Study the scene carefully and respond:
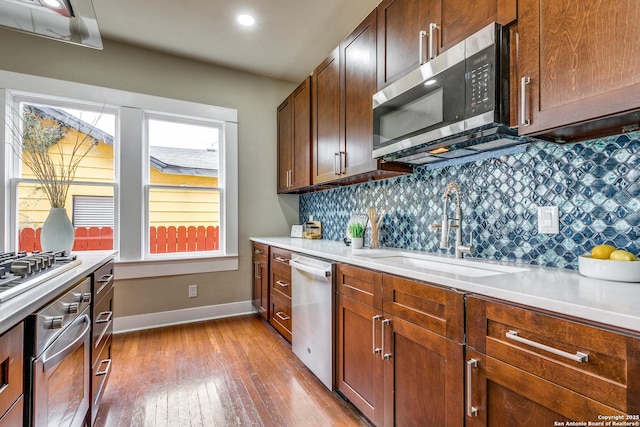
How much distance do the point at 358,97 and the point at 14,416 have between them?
2173 millimetres

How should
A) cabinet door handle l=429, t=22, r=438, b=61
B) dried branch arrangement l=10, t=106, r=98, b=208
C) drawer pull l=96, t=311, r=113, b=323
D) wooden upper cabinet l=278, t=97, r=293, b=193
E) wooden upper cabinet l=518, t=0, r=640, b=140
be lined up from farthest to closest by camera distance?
wooden upper cabinet l=278, t=97, r=293, b=193 < dried branch arrangement l=10, t=106, r=98, b=208 < drawer pull l=96, t=311, r=113, b=323 < cabinet door handle l=429, t=22, r=438, b=61 < wooden upper cabinet l=518, t=0, r=640, b=140

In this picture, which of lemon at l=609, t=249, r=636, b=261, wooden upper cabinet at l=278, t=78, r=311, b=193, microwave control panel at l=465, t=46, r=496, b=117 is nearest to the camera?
lemon at l=609, t=249, r=636, b=261

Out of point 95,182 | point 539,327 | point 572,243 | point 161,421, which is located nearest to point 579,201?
point 572,243

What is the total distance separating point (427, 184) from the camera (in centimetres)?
203

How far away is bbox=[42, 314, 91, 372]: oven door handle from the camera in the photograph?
0.97m

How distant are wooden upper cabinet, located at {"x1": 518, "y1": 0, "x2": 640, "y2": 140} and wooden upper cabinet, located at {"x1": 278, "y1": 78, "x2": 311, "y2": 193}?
1.97 m

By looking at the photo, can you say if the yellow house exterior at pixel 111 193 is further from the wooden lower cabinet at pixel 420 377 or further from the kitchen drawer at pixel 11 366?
the wooden lower cabinet at pixel 420 377

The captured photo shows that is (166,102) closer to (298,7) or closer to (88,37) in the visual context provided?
(88,37)

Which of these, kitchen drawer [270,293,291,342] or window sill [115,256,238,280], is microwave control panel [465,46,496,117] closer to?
kitchen drawer [270,293,291,342]

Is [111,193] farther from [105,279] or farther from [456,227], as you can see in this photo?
[456,227]

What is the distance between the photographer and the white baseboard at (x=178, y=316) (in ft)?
9.68

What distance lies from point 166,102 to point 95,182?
1045 mm

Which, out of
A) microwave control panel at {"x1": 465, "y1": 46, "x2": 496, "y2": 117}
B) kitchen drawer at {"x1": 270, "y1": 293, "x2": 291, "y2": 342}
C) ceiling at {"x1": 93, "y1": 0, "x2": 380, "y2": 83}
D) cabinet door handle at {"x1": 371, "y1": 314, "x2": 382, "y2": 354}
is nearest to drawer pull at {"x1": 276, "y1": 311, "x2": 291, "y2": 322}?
kitchen drawer at {"x1": 270, "y1": 293, "x2": 291, "y2": 342}

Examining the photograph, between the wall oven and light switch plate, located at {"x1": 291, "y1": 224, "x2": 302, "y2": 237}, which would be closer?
the wall oven
